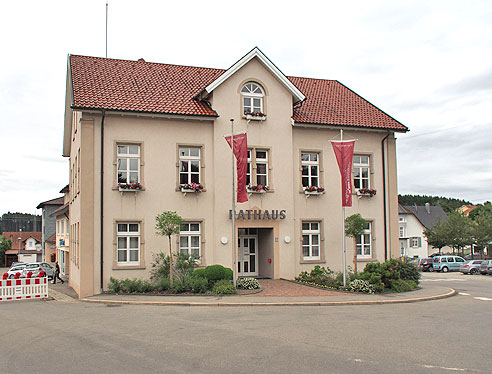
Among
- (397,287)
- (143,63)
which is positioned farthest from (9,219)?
(397,287)

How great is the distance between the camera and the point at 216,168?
22.4m

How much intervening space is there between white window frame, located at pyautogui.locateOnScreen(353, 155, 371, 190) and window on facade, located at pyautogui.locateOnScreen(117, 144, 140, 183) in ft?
34.9

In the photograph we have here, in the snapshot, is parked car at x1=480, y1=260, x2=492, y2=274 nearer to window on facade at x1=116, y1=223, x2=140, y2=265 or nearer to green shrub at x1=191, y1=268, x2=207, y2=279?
green shrub at x1=191, y1=268, x2=207, y2=279

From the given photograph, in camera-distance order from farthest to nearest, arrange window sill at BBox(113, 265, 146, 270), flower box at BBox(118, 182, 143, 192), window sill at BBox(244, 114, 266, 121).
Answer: window sill at BBox(244, 114, 266, 121) < flower box at BBox(118, 182, 143, 192) < window sill at BBox(113, 265, 146, 270)

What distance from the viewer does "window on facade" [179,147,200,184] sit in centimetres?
2223

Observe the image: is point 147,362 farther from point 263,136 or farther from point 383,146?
point 383,146

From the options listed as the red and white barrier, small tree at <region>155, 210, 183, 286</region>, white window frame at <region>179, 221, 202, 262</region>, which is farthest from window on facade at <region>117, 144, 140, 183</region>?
the red and white barrier

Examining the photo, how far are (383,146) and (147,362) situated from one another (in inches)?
776

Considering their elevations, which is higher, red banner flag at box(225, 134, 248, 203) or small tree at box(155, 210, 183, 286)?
red banner flag at box(225, 134, 248, 203)

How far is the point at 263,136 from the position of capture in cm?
2341

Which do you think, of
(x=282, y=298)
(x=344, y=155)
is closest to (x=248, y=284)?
(x=282, y=298)

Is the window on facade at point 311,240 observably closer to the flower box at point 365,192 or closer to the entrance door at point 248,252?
the entrance door at point 248,252

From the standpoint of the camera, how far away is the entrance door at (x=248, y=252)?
2438 cm

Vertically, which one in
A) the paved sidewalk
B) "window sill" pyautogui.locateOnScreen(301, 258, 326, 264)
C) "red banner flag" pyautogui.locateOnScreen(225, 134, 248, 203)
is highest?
"red banner flag" pyautogui.locateOnScreen(225, 134, 248, 203)
